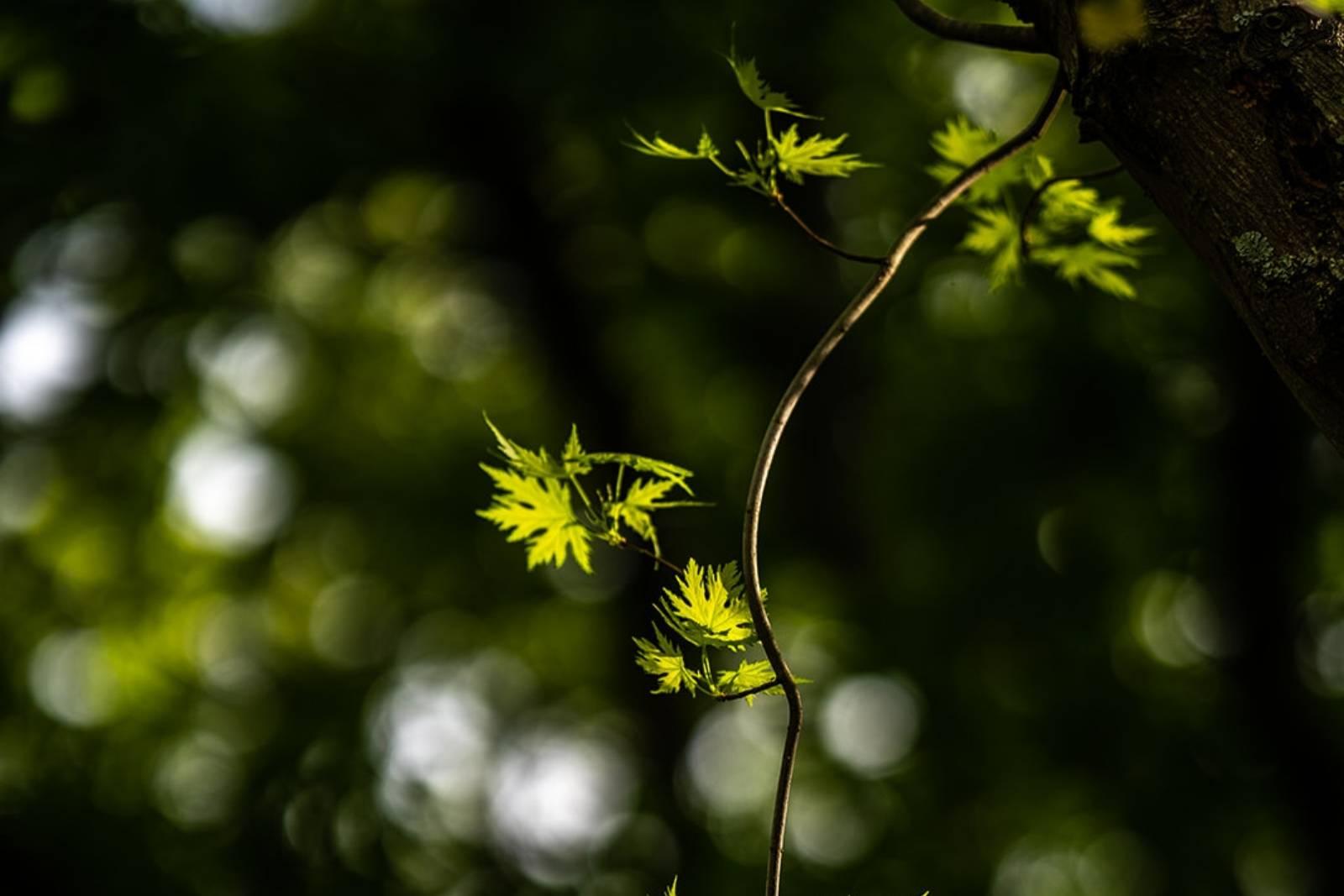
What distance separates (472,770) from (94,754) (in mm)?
2764

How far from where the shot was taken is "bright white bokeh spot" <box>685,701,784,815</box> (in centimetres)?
865

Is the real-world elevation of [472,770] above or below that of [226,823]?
below

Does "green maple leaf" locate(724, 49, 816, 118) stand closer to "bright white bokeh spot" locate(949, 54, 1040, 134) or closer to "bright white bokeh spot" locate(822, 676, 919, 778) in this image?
"bright white bokeh spot" locate(949, 54, 1040, 134)

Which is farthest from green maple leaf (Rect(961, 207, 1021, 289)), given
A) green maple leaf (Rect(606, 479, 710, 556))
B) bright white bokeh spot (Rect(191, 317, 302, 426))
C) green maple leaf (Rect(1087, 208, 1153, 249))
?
bright white bokeh spot (Rect(191, 317, 302, 426))

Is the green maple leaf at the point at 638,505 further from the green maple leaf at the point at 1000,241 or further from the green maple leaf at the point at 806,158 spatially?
the green maple leaf at the point at 1000,241

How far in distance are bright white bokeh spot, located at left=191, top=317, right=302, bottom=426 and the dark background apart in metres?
0.05

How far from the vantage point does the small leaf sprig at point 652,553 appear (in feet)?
3.47

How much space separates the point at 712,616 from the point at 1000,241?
85 centimetres

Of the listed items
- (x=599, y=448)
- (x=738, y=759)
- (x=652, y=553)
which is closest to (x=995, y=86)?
(x=599, y=448)

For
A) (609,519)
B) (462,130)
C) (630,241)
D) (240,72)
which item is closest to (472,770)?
(630,241)

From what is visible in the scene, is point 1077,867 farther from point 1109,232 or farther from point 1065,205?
point 1065,205

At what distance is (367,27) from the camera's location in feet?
19.6

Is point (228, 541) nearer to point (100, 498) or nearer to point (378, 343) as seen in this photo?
point (100, 498)

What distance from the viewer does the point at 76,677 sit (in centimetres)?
928
